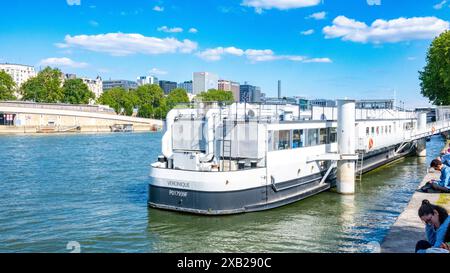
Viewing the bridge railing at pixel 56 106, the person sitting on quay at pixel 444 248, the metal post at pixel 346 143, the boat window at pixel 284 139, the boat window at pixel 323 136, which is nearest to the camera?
the person sitting on quay at pixel 444 248

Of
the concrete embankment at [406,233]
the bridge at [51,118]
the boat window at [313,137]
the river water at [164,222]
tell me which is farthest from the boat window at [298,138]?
the bridge at [51,118]

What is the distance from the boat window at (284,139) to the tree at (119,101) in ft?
450

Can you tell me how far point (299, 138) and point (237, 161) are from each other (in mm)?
4316

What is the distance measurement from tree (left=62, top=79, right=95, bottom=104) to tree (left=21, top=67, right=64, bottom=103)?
2.64 metres

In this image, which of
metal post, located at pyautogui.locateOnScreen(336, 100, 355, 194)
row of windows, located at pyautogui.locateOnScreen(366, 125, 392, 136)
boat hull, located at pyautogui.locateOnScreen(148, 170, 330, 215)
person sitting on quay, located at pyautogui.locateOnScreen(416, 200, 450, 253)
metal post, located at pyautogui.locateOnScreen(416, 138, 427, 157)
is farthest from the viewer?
metal post, located at pyautogui.locateOnScreen(416, 138, 427, 157)

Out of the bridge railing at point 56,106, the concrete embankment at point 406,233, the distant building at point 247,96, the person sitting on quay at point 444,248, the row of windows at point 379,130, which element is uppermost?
the bridge railing at point 56,106

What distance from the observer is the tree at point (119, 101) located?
498 feet

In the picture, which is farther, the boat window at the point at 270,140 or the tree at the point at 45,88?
the tree at the point at 45,88

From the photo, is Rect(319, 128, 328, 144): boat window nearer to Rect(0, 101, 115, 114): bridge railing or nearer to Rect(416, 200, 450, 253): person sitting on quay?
Rect(416, 200, 450, 253): person sitting on quay

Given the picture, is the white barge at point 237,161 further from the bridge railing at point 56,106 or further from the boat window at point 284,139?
the bridge railing at point 56,106

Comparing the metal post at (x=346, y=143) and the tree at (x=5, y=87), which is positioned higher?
the tree at (x=5, y=87)

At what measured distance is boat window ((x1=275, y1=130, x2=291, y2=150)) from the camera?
20834 millimetres

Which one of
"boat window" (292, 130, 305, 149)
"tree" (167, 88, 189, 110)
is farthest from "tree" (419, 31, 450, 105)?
"tree" (167, 88, 189, 110)
